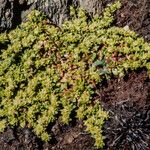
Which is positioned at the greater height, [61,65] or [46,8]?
[46,8]

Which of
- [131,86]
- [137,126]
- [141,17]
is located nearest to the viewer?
[137,126]

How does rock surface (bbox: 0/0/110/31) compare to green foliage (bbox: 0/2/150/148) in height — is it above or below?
above

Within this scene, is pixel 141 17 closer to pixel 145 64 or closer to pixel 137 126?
pixel 145 64

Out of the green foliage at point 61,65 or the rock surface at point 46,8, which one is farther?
the rock surface at point 46,8

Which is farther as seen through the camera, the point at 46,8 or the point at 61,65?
the point at 46,8

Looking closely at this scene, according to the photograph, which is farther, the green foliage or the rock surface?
the rock surface

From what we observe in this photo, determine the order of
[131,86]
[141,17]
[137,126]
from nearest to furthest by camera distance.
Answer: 1. [137,126]
2. [131,86]
3. [141,17]

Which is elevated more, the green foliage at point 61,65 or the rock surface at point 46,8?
the rock surface at point 46,8

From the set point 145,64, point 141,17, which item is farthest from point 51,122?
point 141,17
